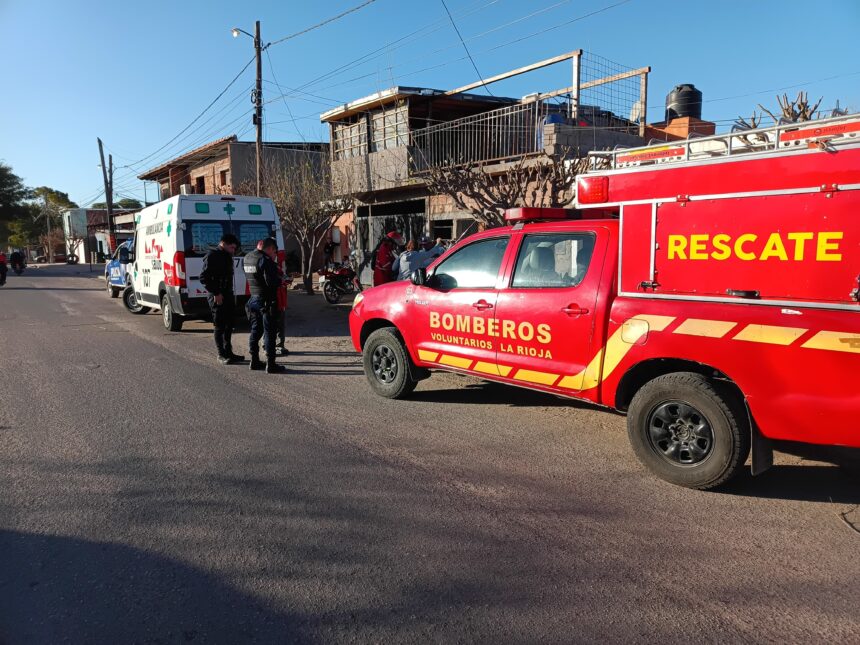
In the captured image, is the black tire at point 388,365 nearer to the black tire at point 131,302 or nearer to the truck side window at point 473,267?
the truck side window at point 473,267

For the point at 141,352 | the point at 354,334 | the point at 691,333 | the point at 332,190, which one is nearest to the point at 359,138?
the point at 332,190

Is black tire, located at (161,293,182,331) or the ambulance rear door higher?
the ambulance rear door

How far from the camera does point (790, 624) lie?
2682 mm

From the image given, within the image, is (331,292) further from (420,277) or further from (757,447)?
(757,447)

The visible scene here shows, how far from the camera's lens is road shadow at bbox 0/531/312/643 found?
8.66ft

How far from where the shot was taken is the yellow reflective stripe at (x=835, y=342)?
3365 millimetres

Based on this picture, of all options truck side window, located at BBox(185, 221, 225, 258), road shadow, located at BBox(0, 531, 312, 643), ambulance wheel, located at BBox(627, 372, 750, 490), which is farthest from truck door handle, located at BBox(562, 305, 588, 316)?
truck side window, located at BBox(185, 221, 225, 258)

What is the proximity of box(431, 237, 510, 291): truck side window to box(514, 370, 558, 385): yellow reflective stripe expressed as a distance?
838 millimetres

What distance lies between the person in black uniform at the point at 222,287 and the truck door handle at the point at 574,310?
5.10 meters

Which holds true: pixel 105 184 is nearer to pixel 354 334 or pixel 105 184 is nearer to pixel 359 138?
pixel 359 138

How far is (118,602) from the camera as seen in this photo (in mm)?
2865

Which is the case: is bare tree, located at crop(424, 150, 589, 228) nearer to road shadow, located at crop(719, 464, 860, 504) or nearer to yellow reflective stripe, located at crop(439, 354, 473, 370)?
yellow reflective stripe, located at crop(439, 354, 473, 370)

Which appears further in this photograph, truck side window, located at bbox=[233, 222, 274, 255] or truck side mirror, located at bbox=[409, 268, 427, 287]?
truck side window, located at bbox=[233, 222, 274, 255]

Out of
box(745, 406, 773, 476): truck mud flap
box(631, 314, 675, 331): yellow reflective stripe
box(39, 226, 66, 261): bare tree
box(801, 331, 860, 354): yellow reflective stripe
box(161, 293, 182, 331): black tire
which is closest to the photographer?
box(801, 331, 860, 354): yellow reflective stripe
